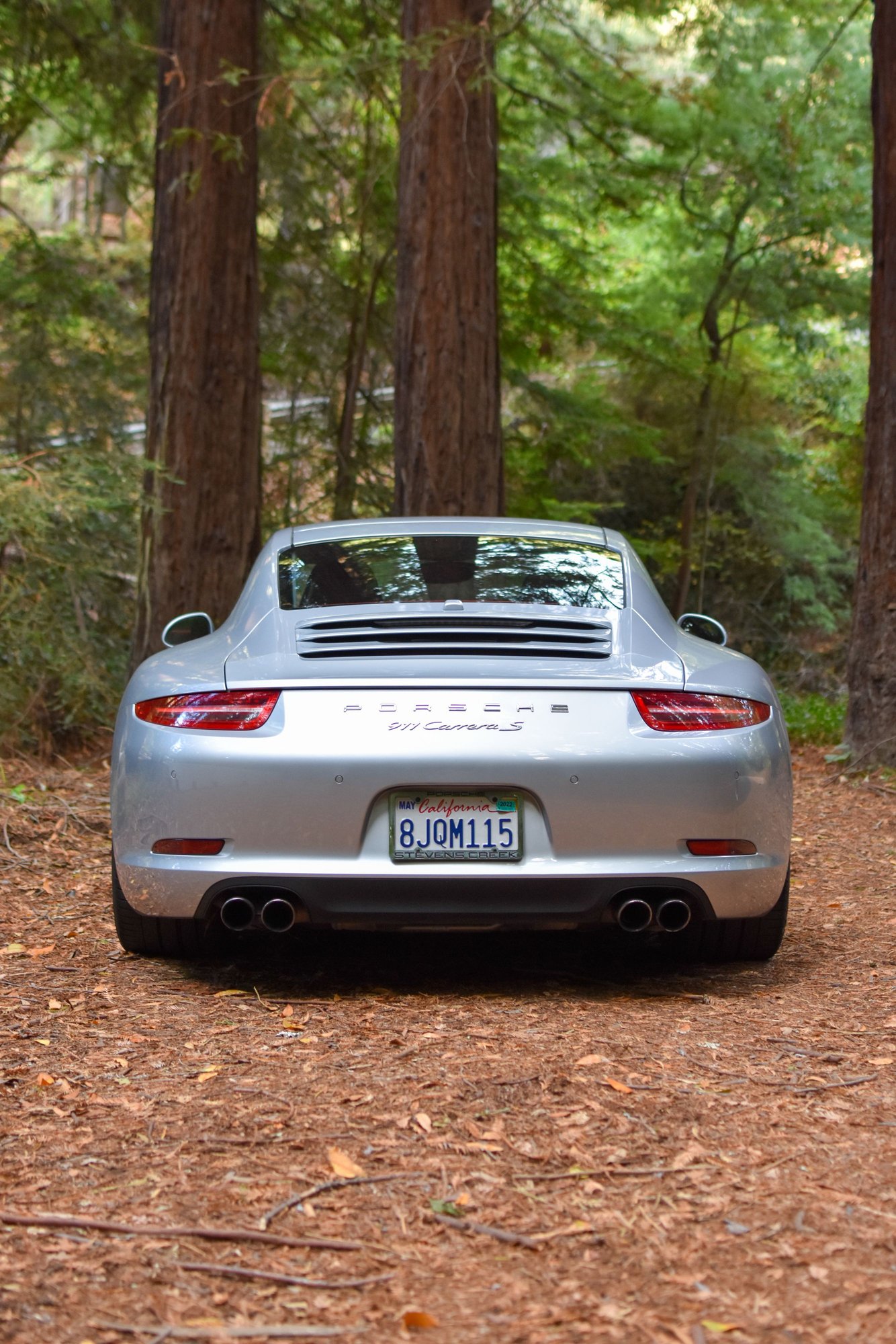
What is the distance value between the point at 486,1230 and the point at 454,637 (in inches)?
77.9

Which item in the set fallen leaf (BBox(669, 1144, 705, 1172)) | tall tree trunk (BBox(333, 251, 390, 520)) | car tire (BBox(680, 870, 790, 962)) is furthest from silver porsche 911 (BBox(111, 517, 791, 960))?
tall tree trunk (BBox(333, 251, 390, 520))

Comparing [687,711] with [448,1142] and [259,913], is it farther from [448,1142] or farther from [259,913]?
[448,1142]

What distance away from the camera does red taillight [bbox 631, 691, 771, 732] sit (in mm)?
4012

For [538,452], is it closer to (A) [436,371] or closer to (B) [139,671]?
(A) [436,371]

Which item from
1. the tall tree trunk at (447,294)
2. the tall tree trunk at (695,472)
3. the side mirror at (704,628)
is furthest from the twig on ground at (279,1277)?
the tall tree trunk at (695,472)

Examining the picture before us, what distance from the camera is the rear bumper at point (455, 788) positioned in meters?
3.91

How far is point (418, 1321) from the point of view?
221cm

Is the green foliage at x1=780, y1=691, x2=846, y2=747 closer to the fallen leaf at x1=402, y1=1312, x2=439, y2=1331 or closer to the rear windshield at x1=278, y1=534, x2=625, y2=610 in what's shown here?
the rear windshield at x1=278, y1=534, x2=625, y2=610

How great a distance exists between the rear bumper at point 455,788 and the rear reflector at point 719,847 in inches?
1.1

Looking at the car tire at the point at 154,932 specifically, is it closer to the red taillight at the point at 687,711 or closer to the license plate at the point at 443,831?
the license plate at the point at 443,831

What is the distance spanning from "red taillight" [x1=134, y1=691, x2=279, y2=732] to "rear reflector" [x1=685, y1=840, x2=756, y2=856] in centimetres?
130

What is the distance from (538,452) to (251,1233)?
17.1 meters

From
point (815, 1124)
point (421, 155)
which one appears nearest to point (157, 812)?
point (815, 1124)

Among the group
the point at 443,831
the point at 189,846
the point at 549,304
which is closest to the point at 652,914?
the point at 443,831
